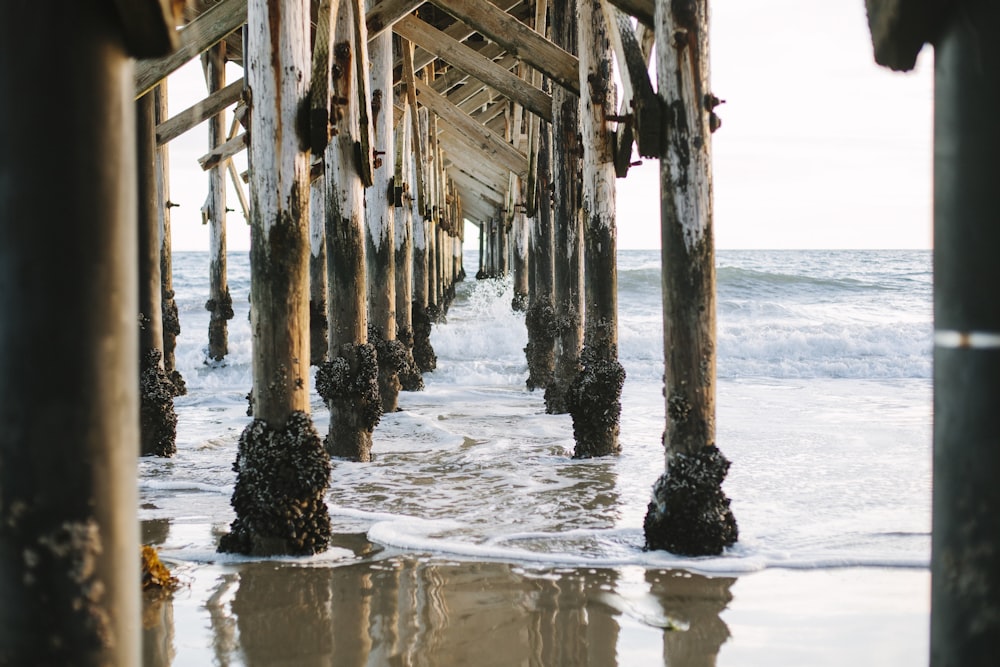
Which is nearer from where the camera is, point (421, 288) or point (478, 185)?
point (421, 288)

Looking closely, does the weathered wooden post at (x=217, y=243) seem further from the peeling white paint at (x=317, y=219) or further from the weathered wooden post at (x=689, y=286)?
the weathered wooden post at (x=689, y=286)

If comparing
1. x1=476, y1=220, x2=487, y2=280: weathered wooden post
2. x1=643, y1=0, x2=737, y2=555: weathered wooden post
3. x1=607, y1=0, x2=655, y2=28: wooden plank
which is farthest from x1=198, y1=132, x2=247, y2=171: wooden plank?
x1=476, y1=220, x2=487, y2=280: weathered wooden post

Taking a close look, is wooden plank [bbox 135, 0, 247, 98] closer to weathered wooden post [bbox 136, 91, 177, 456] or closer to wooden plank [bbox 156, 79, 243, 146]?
weathered wooden post [bbox 136, 91, 177, 456]

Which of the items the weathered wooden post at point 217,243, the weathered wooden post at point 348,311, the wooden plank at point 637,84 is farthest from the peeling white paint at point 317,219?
the wooden plank at point 637,84

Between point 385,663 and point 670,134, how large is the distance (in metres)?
2.19

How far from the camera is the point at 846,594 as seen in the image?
3260mm

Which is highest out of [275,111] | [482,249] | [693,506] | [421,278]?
[482,249]

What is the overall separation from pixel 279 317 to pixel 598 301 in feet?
8.68

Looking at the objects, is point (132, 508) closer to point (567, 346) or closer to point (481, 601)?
point (481, 601)

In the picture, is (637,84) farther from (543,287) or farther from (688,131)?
(543,287)

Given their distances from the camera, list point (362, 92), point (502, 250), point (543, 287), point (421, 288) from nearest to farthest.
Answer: point (362, 92) → point (543, 287) → point (421, 288) → point (502, 250)

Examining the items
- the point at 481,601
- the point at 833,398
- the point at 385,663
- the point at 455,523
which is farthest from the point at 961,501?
the point at 833,398

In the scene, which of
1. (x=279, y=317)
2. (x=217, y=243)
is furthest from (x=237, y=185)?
(x=279, y=317)

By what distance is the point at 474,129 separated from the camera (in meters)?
8.52
